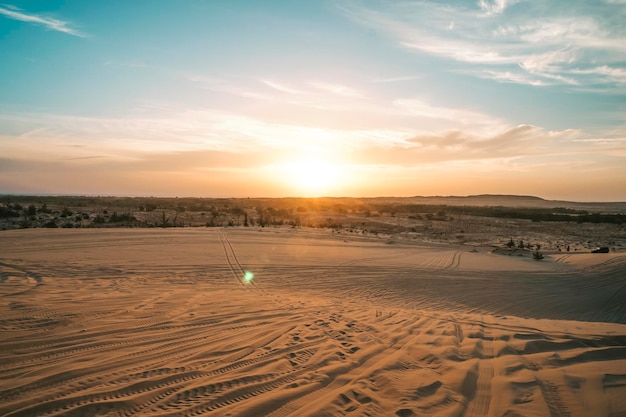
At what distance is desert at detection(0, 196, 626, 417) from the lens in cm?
375

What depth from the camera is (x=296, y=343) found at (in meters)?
5.34

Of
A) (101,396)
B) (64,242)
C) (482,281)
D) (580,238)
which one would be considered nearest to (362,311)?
(101,396)

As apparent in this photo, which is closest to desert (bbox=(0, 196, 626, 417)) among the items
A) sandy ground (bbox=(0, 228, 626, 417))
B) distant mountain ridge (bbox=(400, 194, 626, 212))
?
sandy ground (bbox=(0, 228, 626, 417))

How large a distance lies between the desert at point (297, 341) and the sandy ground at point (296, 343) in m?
0.03

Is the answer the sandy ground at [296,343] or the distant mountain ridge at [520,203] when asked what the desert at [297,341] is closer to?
the sandy ground at [296,343]

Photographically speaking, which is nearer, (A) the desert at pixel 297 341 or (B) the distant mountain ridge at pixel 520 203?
(A) the desert at pixel 297 341

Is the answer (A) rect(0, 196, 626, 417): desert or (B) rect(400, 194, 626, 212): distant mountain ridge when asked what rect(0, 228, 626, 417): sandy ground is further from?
(B) rect(400, 194, 626, 212): distant mountain ridge

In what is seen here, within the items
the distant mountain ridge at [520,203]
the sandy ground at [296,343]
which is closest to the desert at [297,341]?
the sandy ground at [296,343]

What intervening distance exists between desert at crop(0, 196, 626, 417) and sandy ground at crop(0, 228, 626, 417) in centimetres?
3

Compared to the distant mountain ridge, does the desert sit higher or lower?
lower

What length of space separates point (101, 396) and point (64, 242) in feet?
45.3

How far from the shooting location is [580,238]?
2428 cm

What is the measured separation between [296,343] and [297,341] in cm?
8

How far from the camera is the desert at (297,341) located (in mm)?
3748
